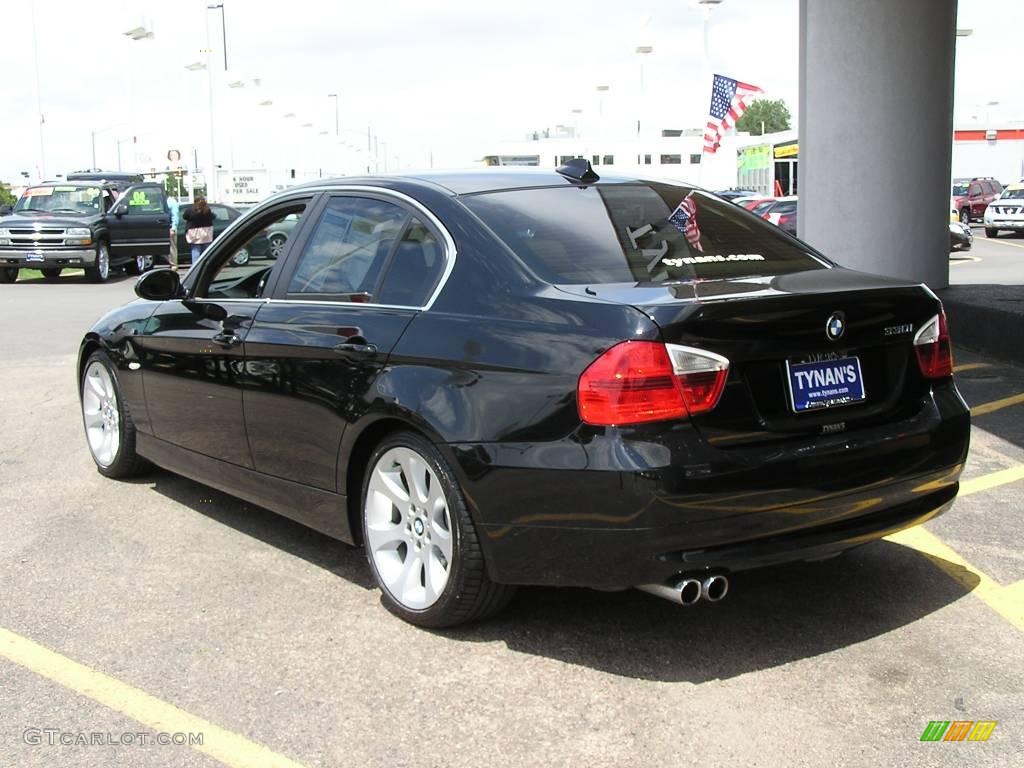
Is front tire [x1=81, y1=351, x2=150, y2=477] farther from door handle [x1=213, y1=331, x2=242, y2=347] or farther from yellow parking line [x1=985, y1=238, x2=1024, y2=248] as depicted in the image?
yellow parking line [x1=985, y1=238, x2=1024, y2=248]

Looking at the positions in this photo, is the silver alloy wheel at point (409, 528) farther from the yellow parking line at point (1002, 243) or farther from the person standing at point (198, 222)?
the yellow parking line at point (1002, 243)

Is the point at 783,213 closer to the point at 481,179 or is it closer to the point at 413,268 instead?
the point at 481,179

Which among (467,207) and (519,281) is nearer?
(519,281)

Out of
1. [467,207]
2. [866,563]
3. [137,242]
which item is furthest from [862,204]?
[137,242]

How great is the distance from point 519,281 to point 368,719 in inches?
60.0

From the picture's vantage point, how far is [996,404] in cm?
851

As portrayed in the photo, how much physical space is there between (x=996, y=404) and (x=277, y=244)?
18.3ft

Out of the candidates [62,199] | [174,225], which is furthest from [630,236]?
[174,225]

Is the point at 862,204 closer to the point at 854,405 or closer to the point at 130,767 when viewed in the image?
the point at 854,405

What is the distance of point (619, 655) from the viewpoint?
4113mm

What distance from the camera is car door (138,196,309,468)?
17.2ft

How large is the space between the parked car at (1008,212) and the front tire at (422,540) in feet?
115

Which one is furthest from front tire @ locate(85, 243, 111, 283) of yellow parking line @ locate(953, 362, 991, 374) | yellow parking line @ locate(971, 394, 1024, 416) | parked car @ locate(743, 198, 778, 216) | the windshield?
yellow parking line @ locate(971, 394, 1024, 416)

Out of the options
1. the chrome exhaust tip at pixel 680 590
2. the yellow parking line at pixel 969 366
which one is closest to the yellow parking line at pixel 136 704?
the chrome exhaust tip at pixel 680 590
